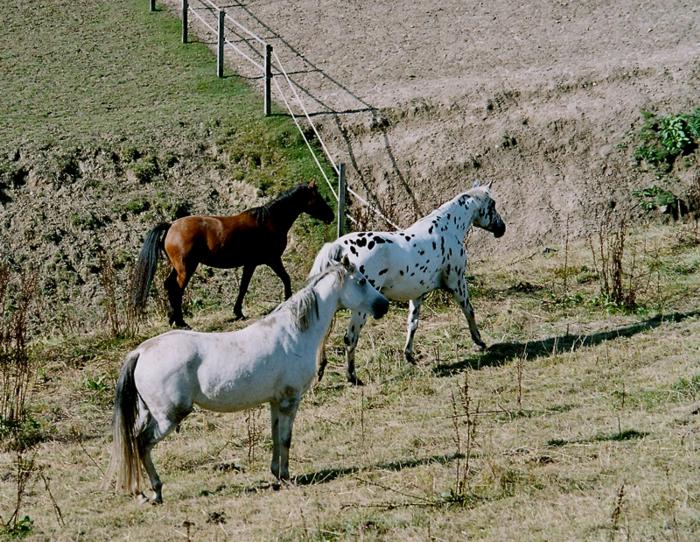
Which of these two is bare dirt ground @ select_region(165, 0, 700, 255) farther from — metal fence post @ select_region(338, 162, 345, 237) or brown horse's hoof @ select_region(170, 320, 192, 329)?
brown horse's hoof @ select_region(170, 320, 192, 329)

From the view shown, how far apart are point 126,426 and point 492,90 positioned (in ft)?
47.7

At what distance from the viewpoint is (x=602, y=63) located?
21531 mm

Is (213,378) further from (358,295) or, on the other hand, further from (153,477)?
(358,295)

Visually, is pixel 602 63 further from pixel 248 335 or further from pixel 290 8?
pixel 248 335

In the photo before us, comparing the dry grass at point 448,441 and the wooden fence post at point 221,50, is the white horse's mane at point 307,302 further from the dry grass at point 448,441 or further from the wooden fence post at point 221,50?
the wooden fence post at point 221,50

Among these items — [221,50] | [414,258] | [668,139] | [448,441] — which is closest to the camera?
[448,441]

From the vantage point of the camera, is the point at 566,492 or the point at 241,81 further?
the point at 241,81

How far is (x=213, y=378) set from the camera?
312 inches

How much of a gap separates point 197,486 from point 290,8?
19069 mm

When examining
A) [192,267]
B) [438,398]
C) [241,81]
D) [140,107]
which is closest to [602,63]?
[241,81]

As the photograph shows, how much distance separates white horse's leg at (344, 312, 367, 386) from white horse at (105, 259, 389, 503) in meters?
2.70

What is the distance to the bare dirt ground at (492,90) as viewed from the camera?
18984 mm

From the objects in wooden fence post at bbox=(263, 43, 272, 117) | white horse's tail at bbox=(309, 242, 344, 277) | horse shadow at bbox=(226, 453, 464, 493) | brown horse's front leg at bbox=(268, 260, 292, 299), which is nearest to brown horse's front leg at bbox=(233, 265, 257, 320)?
brown horse's front leg at bbox=(268, 260, 292, 299)

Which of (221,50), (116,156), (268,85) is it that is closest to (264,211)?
(116,156)
